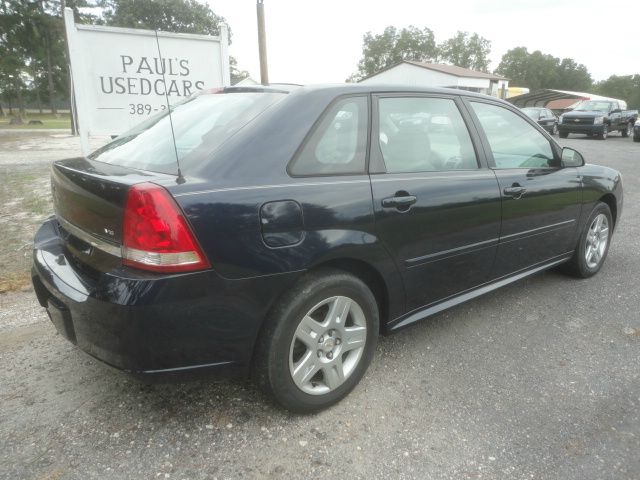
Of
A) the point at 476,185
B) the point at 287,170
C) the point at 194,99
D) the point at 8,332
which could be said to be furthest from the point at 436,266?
the point at 8,332

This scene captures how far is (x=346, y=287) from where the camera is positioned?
2238mm

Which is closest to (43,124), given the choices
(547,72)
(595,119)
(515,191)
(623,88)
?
(595,119)

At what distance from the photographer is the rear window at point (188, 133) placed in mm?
2084

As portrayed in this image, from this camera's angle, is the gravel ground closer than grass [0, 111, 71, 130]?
Yes

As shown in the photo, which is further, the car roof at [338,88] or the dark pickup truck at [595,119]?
the dark pickup truck at [595,119]

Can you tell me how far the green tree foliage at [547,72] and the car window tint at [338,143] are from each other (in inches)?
3896

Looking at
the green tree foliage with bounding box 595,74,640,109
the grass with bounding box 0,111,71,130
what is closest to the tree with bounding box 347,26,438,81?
the green tree foliage with bounding box 595,74,640,109

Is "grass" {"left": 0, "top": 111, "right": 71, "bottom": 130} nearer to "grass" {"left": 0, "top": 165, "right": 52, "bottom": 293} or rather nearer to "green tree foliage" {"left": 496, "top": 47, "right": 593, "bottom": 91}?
"grass" {"left": 0, "top": 165, "right": 52, "bottom": 293}

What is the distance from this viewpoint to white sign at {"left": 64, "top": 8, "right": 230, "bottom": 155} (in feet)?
16.6

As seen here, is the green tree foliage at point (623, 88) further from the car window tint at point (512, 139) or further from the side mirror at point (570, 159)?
the car window tint at point (512, 139)

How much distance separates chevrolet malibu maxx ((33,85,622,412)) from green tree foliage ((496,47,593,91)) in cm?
9849

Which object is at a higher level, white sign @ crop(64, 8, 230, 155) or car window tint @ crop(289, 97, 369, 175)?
white sign @ crop(64, 8, 230, 155)

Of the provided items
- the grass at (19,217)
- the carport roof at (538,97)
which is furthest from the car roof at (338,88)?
the carport roof at (538,97)

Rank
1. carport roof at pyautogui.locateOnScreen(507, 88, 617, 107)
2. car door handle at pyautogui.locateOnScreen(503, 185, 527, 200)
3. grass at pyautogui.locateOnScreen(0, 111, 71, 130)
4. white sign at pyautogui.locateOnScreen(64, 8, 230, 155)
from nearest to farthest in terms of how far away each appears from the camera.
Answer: car door handle at pyautogui.locateOnScreen(503, 185, 527, 200), white sign at pyautogui.locateOnScreen(64, 8, 230, 155), grass at pyautogui.locateOnScreen(0, 111, 71, 130), carport roof at pyautogui.locateOnScreen(507, 88, 617, 107)
